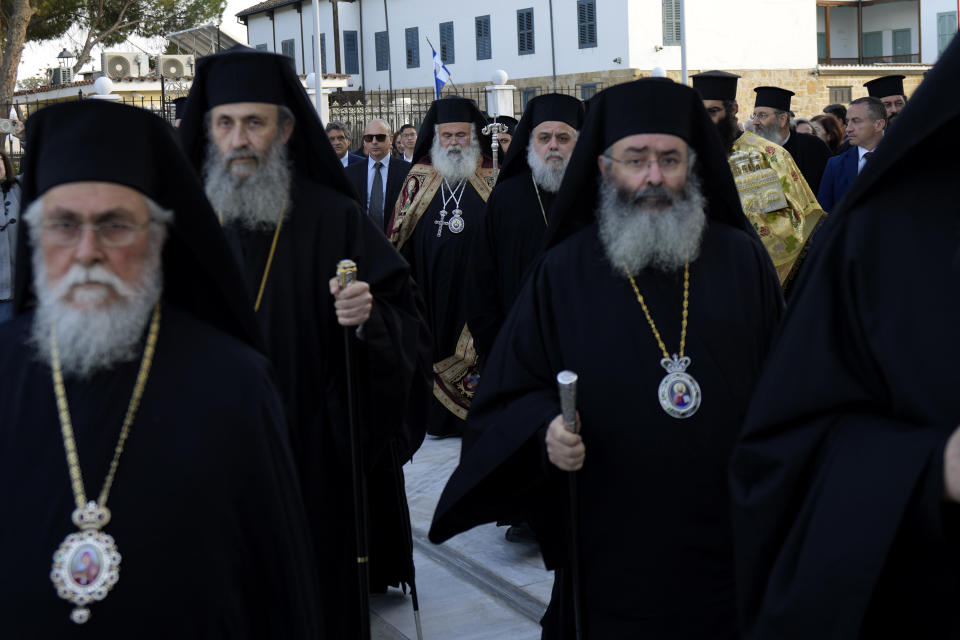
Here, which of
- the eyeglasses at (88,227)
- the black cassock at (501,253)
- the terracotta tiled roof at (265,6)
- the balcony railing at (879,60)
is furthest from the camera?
the terracotta tiled roof at (265,6)

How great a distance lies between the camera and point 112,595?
229cm

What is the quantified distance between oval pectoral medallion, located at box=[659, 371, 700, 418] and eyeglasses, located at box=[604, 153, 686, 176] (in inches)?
25.9

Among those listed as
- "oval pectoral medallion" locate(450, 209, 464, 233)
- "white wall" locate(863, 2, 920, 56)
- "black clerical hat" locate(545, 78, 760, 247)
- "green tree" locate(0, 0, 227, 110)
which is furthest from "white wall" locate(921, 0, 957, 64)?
"black clerical hat" locate(545, 78, 760, 247)

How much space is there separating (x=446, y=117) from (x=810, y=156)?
3.30 metres

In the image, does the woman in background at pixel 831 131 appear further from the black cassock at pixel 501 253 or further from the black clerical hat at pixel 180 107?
the black clerical hat at pixel 180 107

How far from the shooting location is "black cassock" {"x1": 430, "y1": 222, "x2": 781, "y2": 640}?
3.29 meters

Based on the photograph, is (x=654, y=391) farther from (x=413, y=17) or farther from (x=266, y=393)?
(x=413, y=17)

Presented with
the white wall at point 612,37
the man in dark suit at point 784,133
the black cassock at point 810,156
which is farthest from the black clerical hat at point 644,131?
the white wall at point 612,37

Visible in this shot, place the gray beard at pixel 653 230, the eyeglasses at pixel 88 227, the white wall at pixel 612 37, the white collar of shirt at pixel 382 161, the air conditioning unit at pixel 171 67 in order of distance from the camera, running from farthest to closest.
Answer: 1. the white wall at pixel 612 37
2. the air conditioning unit at pixel 171 67
3. the white collar of shirt at pixel 382 161
4. the gray beard at pixel 653 230
5. the eyeglasses at pixel 88 227

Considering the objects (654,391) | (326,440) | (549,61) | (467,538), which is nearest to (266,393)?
(654,391)

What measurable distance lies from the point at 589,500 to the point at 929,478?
4.58 ft

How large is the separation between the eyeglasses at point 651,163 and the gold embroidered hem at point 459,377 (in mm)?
3977

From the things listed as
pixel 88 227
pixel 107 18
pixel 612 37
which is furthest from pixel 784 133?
pixel 107 18

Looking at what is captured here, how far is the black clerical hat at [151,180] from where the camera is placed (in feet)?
7.84
